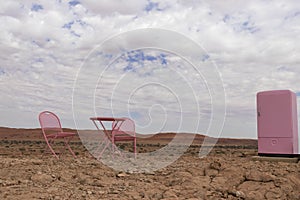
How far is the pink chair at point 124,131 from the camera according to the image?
295 inches

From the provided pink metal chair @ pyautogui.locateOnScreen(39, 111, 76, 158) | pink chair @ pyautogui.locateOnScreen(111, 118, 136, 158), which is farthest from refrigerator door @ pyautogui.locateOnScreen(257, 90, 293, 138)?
pink metal chair @ pyautogui.locateOnScreen(39, 111, 76, 158)

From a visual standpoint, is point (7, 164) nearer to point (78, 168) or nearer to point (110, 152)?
point (78, 168)

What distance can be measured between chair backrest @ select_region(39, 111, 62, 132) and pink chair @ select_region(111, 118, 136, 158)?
1154 mm

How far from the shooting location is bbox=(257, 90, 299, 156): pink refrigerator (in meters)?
6.14

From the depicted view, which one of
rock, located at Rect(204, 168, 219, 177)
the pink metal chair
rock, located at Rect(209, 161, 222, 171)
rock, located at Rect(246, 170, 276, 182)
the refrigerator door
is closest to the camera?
rock, located at Rect(246, 170, 276, 182)

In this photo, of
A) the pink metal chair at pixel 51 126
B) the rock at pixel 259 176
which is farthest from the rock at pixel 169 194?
the pink metal chair at pixel 51 126

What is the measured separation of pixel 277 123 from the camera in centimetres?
624

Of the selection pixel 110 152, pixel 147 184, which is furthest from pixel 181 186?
pixel 110 152

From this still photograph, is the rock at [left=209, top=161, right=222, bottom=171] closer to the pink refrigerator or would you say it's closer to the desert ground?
the desert ground

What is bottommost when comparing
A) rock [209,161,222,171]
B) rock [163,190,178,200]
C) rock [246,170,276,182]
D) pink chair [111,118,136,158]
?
rock [163,190,178,200]

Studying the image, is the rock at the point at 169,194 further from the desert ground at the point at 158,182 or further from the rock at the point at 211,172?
the rock at the point at 211,172

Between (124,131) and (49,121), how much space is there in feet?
5.08

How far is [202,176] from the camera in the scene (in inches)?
197

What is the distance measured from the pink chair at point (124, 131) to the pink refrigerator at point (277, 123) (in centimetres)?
268
